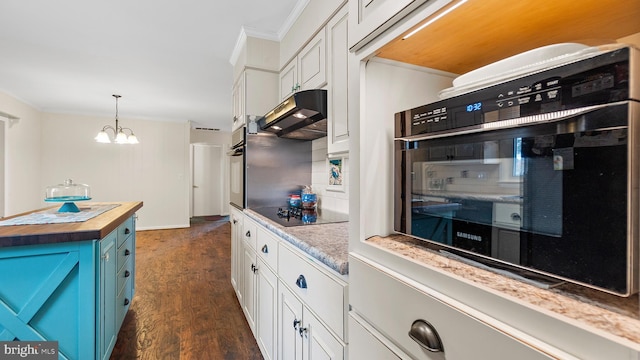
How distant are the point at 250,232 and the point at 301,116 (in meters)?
0.92

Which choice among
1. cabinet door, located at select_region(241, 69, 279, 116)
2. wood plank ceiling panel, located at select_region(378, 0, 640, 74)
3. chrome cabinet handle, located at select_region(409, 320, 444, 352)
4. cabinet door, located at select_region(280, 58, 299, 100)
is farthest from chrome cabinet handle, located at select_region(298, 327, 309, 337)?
cabinet door, located at select_region(241, 69, 279, 116)

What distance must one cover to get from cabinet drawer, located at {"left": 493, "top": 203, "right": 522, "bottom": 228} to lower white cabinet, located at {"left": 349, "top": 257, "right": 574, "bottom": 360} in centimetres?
18

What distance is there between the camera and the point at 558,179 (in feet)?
1.56

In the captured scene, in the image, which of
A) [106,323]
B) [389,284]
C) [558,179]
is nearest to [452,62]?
[558,179]

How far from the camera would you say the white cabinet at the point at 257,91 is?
2418 mm

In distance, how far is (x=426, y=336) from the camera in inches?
22.2

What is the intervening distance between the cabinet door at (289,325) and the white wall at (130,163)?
5309 millimetres

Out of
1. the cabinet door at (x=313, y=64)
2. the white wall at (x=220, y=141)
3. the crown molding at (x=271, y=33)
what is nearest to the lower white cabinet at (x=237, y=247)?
the cabinet door at (x=313, y=64)

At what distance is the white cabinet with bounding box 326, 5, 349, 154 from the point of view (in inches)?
56.9

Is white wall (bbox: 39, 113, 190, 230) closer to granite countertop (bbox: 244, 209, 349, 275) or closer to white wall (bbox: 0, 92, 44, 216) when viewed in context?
white wall (bbox: 0, 92, 44, 216)

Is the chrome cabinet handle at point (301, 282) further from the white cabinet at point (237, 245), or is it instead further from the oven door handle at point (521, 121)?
the white cabinet at point (237, 245)

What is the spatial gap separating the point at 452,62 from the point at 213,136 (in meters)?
7.11

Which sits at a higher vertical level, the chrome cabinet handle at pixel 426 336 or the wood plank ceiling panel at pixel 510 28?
the wood plank ceiling panel at pixel 510 28

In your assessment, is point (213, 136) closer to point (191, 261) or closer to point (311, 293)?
point (191, 261)
